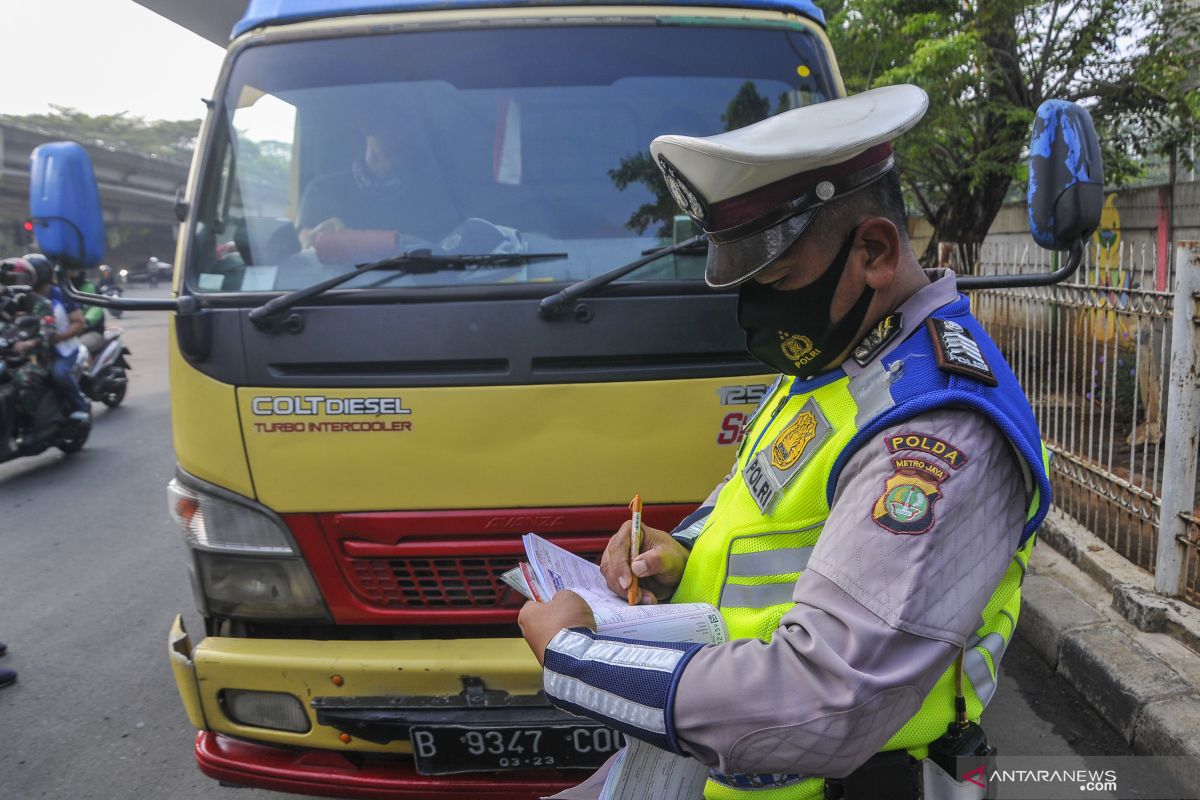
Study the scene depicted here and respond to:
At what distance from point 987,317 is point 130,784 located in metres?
5.11

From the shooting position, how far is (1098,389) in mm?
4629

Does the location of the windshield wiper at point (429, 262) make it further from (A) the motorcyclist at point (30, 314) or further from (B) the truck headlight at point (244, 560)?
(A) the motorcyclist at point (30, 314)

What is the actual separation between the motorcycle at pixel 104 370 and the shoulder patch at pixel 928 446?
8411 mm

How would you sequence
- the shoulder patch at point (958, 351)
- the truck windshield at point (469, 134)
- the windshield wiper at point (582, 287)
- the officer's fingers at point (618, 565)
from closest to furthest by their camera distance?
the shoulder patch at point (958, 351)
the officer's fingers at point (618, 565)
the windshield wiper at point (582, 287)
the truck windshield at point (469, 134)

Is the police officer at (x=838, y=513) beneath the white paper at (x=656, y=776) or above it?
above

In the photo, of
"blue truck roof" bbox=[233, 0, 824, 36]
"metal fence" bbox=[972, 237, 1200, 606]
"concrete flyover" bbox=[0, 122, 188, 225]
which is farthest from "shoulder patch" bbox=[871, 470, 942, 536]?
"concrete flyover" bbox=[0, 122, 188, 225]

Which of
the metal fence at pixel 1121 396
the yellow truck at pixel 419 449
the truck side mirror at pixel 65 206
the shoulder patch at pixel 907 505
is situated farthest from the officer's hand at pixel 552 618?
the metal fence at pixel 1121 396

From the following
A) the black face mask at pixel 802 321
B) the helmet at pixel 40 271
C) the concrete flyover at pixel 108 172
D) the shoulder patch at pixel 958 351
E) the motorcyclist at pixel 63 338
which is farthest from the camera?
the concrete flyover at pixel 108 172

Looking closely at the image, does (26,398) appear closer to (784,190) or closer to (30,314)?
(30,314)

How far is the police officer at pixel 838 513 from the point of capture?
105 centimetres

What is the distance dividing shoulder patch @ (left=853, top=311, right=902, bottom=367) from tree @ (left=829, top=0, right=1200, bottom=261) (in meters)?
7.53

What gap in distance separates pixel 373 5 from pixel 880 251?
210 cm

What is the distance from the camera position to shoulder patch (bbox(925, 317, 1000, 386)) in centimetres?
114

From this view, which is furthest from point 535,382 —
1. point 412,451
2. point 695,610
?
point 695,610
